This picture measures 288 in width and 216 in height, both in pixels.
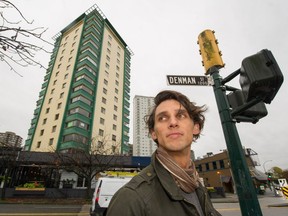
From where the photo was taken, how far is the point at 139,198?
1.18 meters

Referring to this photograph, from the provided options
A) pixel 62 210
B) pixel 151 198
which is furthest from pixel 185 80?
pixel 62 210

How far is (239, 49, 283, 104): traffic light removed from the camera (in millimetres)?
1813

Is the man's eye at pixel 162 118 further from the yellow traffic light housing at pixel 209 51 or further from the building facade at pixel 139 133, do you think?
the building facade at pixel 139 133

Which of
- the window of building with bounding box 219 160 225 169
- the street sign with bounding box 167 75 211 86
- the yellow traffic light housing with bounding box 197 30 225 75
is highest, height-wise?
the window of building with bounding box 219 160 225 169

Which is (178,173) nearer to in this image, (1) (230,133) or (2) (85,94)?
(1) (230,133)

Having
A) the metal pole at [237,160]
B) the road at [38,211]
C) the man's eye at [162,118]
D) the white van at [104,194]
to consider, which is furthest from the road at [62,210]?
the man's eye at [162,118]

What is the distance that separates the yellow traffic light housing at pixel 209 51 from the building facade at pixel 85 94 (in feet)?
89.0

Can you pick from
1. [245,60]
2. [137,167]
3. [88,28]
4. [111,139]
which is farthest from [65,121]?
[245,60]

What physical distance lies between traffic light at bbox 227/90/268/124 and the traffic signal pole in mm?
86

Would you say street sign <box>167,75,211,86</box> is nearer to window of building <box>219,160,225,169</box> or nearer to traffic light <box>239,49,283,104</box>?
traffic light <box>239,49,283,104</box>

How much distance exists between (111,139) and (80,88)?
1342 centimetres

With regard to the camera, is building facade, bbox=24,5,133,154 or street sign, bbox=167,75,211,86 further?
building facade, bbox=24,5,133,154

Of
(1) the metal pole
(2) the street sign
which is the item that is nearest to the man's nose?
(1) the metal pole

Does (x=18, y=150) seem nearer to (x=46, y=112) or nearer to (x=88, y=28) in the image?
(x=46, y=112)
